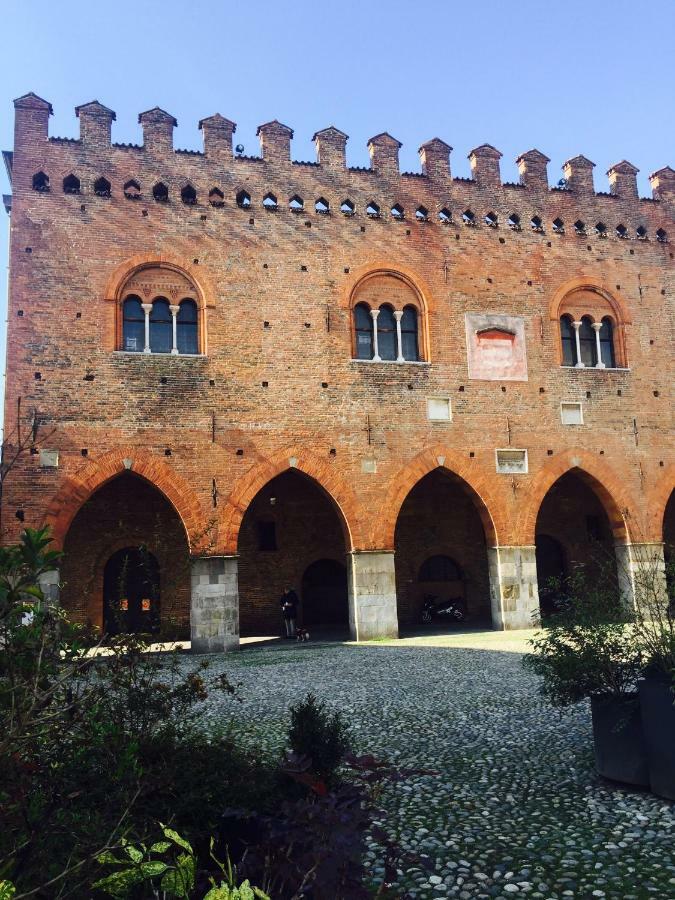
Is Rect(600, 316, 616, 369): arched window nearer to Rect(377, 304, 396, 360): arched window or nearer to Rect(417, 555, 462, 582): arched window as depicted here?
Rect(377, 304, 396, 360): arched window

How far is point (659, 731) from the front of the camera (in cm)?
467

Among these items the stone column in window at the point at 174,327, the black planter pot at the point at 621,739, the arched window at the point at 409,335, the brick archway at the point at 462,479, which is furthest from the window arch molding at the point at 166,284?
the black planter pot at the point at 621,739

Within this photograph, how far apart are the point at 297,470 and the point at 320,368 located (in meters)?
2.42

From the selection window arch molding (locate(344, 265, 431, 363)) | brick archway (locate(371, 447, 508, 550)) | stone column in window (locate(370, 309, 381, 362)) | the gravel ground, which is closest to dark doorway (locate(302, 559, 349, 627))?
brick archway (locate(371, 447, 508, 550))

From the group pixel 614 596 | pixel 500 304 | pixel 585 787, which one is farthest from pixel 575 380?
pixel 585 787

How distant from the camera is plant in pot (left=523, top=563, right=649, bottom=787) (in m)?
5.02

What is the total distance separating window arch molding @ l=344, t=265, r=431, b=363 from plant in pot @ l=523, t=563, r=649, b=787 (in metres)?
11.9

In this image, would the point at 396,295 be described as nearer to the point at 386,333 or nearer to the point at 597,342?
the point at 386,333

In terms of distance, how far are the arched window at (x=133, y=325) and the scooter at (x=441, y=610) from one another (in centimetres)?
992

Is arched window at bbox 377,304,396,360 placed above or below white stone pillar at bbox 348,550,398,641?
above

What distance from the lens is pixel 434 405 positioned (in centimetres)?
1686

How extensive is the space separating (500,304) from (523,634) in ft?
26.3

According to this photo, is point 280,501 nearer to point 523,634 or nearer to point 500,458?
point 500,458

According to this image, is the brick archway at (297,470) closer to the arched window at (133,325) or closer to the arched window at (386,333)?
the arched window at (386,333)
